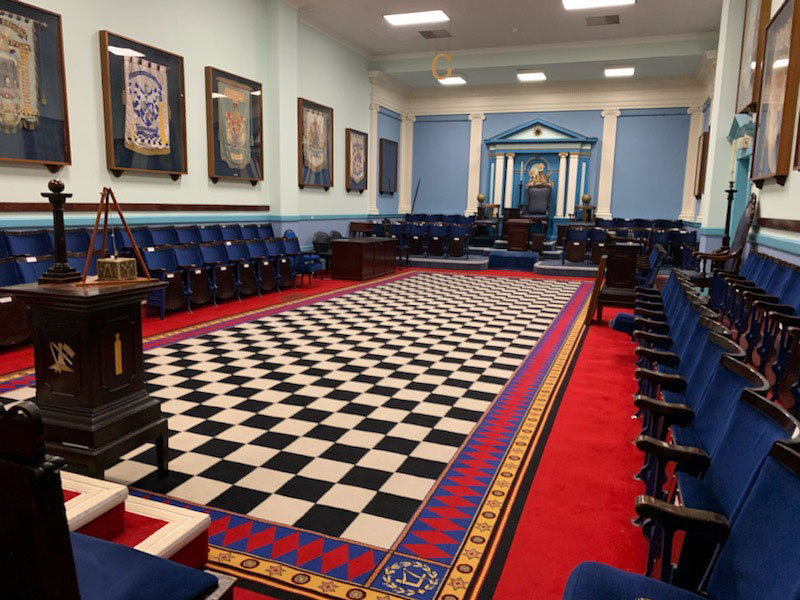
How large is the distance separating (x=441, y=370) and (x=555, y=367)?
1061mm

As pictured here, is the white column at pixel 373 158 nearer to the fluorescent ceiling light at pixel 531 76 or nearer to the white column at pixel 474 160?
the white column at pixel 474 160

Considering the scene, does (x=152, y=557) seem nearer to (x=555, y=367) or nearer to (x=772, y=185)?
(x=555, y=367)

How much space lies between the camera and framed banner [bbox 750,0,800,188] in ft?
17.3

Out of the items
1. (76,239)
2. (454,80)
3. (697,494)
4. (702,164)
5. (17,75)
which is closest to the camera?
(697,494)

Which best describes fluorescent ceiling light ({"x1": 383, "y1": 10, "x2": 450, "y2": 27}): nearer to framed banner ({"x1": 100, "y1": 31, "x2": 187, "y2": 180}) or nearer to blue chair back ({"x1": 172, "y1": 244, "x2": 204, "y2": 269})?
framed banner ({"x1": 100, "y1": 31, "x2": 187, "y2": 180})

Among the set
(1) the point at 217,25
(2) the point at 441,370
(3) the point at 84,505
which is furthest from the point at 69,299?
(1) the point at 217,25

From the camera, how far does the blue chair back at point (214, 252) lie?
8.02 meters

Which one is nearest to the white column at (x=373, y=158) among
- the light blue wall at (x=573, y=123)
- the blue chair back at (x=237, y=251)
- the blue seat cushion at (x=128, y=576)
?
the light blue wall at (x=573, y=123)

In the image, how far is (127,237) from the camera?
7.29m

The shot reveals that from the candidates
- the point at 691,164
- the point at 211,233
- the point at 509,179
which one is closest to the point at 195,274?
the point at 211,233

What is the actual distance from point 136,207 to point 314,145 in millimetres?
4670

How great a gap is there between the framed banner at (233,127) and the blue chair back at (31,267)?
3.58m

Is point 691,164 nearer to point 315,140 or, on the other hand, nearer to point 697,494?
point 315,140

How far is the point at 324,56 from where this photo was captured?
12.0 meters
